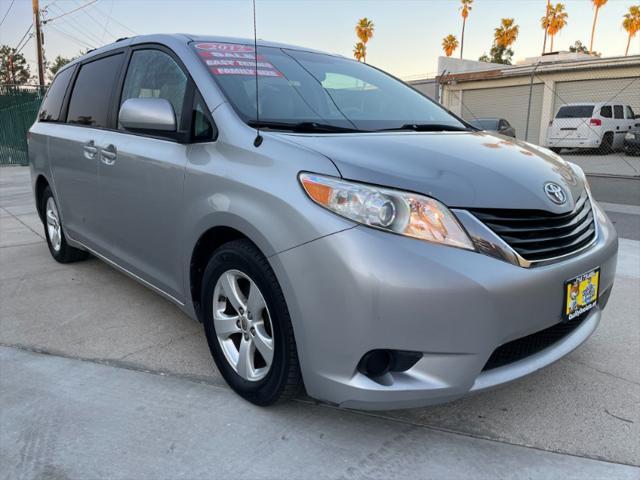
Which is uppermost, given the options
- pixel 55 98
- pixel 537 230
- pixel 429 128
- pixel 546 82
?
pixel 546 82

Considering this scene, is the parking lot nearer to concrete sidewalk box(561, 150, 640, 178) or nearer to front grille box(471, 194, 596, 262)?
front grille box(471, 194, 596, 262)

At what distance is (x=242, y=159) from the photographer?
224 centimetres

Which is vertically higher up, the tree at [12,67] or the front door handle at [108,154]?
the tree at [12,67]

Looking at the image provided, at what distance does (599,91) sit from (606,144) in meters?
3.47

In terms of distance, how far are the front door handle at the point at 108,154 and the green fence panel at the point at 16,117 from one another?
12958mm

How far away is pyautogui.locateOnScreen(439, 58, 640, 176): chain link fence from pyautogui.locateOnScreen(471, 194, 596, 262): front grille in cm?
1312

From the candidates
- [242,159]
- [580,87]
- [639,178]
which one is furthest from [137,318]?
[580,87]

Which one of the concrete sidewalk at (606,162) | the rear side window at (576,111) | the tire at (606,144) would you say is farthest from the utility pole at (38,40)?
the tire at (606,144)

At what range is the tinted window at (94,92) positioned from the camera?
136 inches

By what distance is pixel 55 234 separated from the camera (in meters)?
4.68

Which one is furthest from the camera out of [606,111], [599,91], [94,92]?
[599,91]

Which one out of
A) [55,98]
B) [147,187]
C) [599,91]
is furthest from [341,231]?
[599,91]

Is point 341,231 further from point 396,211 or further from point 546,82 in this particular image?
point 546,82

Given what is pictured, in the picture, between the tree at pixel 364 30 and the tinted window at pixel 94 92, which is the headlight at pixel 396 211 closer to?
the tinted window at pixel 94 92
